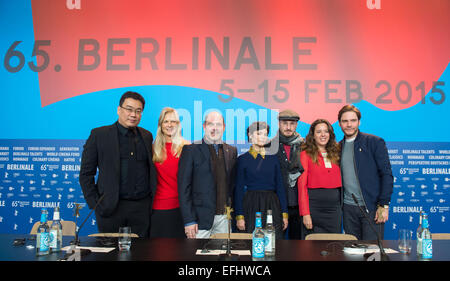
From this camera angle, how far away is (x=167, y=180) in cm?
322

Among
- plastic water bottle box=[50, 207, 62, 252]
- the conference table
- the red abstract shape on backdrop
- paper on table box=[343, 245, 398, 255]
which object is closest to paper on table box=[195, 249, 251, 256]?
the conference table

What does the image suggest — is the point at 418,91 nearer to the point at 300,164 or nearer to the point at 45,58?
the point at 300,164

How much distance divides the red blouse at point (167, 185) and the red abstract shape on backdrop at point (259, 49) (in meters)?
1.23

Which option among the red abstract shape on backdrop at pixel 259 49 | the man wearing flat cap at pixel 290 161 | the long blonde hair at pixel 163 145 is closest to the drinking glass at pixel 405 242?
the man wearing flat cap at pixel 290 161

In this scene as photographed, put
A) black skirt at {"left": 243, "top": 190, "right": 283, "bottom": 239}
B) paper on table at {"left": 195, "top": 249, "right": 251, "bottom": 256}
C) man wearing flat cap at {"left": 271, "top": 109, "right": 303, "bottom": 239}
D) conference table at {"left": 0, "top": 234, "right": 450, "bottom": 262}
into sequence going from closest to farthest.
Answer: conference table at {"left": 0, "top": 234, "right": 450, "bottom": 262} → paper on table at {"left": 195, "top": 249, "right": 251, "bottom": 256} → black skirt at {"left": 243, "top": 190, "right": 283, "bottom": 239} → man wearing flat cap at {"left": 271, "top": 109, "right": 303, "bottom": 239}

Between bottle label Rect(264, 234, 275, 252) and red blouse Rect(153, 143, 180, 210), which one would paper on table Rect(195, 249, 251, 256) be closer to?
bottle label Rect(264, 234, 275, 252)

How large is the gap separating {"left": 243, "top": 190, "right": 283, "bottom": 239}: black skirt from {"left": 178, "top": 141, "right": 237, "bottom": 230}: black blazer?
297 millimetres

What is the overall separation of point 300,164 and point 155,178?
129 cm

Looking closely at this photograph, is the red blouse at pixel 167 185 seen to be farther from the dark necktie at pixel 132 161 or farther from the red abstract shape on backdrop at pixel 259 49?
the red abstract shape on backdrop at pixel 259 49

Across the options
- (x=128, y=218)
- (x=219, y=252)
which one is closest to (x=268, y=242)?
(x=219, y=252)

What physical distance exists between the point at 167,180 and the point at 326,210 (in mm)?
1400

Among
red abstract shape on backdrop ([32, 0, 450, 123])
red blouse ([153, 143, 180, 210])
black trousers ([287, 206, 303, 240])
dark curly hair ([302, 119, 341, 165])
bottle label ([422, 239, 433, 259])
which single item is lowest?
black trousers ([287, 206, 303, 240])

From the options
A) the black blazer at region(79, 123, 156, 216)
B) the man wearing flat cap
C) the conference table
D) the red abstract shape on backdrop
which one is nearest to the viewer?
the conference table

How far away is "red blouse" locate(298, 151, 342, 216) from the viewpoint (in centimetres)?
313
